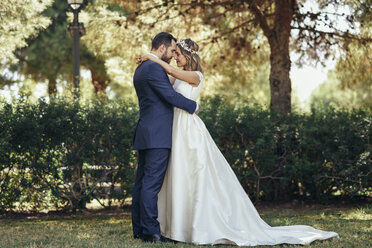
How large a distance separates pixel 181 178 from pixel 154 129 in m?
0.59

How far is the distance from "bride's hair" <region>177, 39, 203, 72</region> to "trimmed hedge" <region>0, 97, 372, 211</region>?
2620 mm

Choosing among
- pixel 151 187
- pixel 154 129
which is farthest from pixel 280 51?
pixel 151 187

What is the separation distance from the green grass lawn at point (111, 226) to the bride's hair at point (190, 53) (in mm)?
1897

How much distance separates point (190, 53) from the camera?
5.21m

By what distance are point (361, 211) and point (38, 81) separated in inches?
746

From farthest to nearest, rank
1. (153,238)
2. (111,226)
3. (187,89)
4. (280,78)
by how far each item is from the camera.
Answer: (280,78), (111,226), (187,89), (153,238)

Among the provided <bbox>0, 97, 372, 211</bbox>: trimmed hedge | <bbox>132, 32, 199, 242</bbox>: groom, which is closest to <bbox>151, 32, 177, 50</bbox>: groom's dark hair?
<bbox>132, 32, 199, 242</bbox>: groom

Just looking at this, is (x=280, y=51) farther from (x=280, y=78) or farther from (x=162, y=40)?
(x=162, y=40)

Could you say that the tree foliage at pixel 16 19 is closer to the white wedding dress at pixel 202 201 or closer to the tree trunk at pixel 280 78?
the tree trunk at pixel 280 78

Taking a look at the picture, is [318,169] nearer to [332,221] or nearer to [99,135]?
[332,221]

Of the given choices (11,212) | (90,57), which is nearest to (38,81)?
(90,57)

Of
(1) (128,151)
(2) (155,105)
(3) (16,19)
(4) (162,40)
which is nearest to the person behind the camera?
(2) (155,105)

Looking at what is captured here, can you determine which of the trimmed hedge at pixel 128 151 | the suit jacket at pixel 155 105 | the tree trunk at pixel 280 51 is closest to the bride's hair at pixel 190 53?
the suit jacket at pixel 155 105

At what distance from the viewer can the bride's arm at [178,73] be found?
494 centimetres
